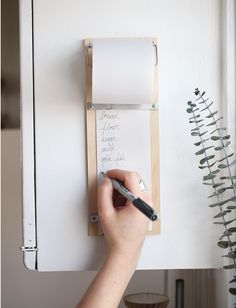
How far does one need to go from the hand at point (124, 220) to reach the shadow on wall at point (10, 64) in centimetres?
61

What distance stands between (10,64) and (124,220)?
0.79 meters

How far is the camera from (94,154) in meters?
0.88

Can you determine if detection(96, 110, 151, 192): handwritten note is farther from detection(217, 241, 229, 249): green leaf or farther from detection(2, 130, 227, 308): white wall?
detection(2, 130, 227, 308): white wall

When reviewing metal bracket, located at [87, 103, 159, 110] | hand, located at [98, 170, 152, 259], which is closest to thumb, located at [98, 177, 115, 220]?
hand, located at [98, 170, 152, 259]

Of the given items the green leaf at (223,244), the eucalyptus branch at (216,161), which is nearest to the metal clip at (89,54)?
the eucalyptus branch at (216,161)

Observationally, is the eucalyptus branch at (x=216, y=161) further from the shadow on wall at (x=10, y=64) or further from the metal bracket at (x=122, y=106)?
the shadow on wall at (x=10, y=64)

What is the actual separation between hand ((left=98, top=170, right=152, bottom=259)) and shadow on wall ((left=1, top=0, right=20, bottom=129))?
1.99ft

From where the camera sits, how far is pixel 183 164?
89cm

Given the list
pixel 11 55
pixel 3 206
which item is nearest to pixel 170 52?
pixel 11 55

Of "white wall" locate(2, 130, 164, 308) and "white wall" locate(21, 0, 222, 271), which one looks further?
"white wall" locate(2, 130, 164, 308)

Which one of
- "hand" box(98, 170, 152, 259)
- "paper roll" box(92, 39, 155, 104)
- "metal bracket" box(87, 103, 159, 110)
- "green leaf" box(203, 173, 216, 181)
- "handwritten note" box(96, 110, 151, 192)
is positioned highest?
"paper roll" box(92, 39, 155, 104)

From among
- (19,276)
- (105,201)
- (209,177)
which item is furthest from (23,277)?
(209,177)

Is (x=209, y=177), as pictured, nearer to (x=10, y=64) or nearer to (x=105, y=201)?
(x=105, y=201)

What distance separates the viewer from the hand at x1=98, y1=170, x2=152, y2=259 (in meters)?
0.82
